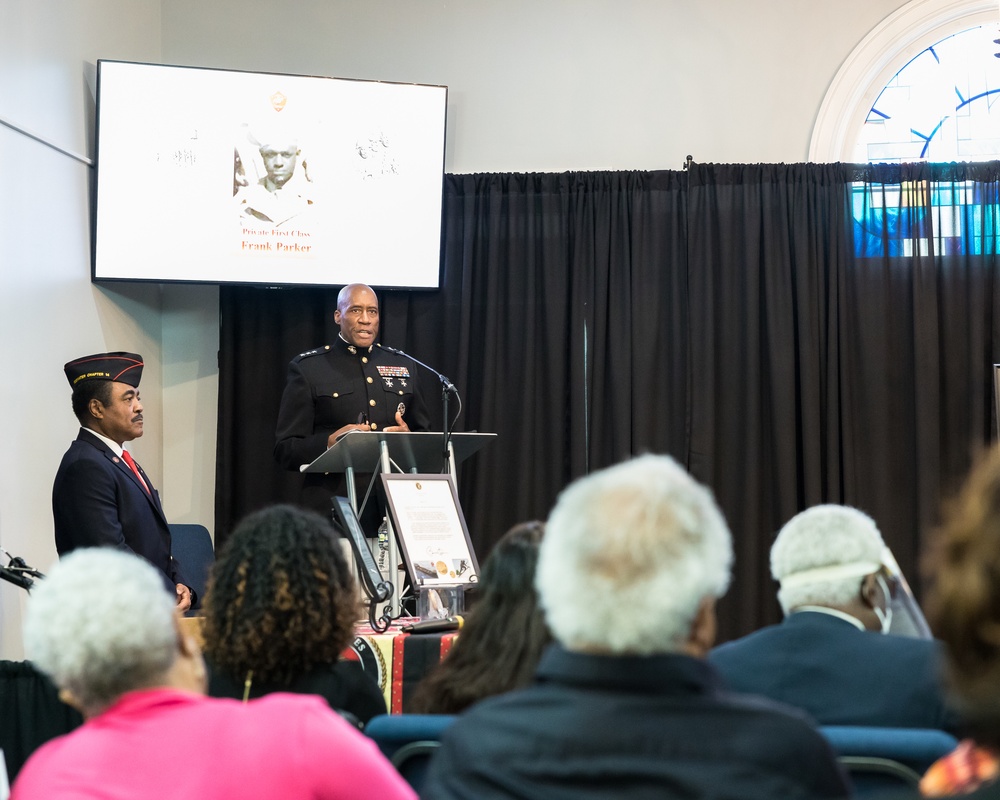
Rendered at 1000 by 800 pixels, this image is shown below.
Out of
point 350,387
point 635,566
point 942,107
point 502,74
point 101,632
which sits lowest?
point 101,632

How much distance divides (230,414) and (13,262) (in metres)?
1.54

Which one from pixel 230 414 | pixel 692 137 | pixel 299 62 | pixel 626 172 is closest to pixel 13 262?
pixel 230 414

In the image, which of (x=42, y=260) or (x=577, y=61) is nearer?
(x=42, y=260)

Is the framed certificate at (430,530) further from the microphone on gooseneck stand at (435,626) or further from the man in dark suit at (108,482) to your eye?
the man in dark suit at (108,482)

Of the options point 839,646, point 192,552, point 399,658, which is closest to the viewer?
point 839,646

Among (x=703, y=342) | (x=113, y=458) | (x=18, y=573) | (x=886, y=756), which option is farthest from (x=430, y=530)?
(x=703, y=342)

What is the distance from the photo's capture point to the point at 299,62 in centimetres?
645

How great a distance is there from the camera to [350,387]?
18.0 feet

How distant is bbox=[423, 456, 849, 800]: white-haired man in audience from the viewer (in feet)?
3.71

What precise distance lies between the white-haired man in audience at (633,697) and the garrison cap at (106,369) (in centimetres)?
352

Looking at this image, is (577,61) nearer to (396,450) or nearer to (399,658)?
(396,450)

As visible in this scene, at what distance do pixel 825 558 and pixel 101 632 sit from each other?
1290 mm

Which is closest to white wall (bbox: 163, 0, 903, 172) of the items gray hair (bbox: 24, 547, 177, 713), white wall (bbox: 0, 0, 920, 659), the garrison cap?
white wall (bbox: 0, 0, 920, 659)

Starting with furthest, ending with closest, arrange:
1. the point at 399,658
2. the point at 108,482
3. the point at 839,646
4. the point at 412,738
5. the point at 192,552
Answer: the point at 192,552 < the point at 108,482 < the point at 399,658 < the point at 839,646 < the point at 412,738
